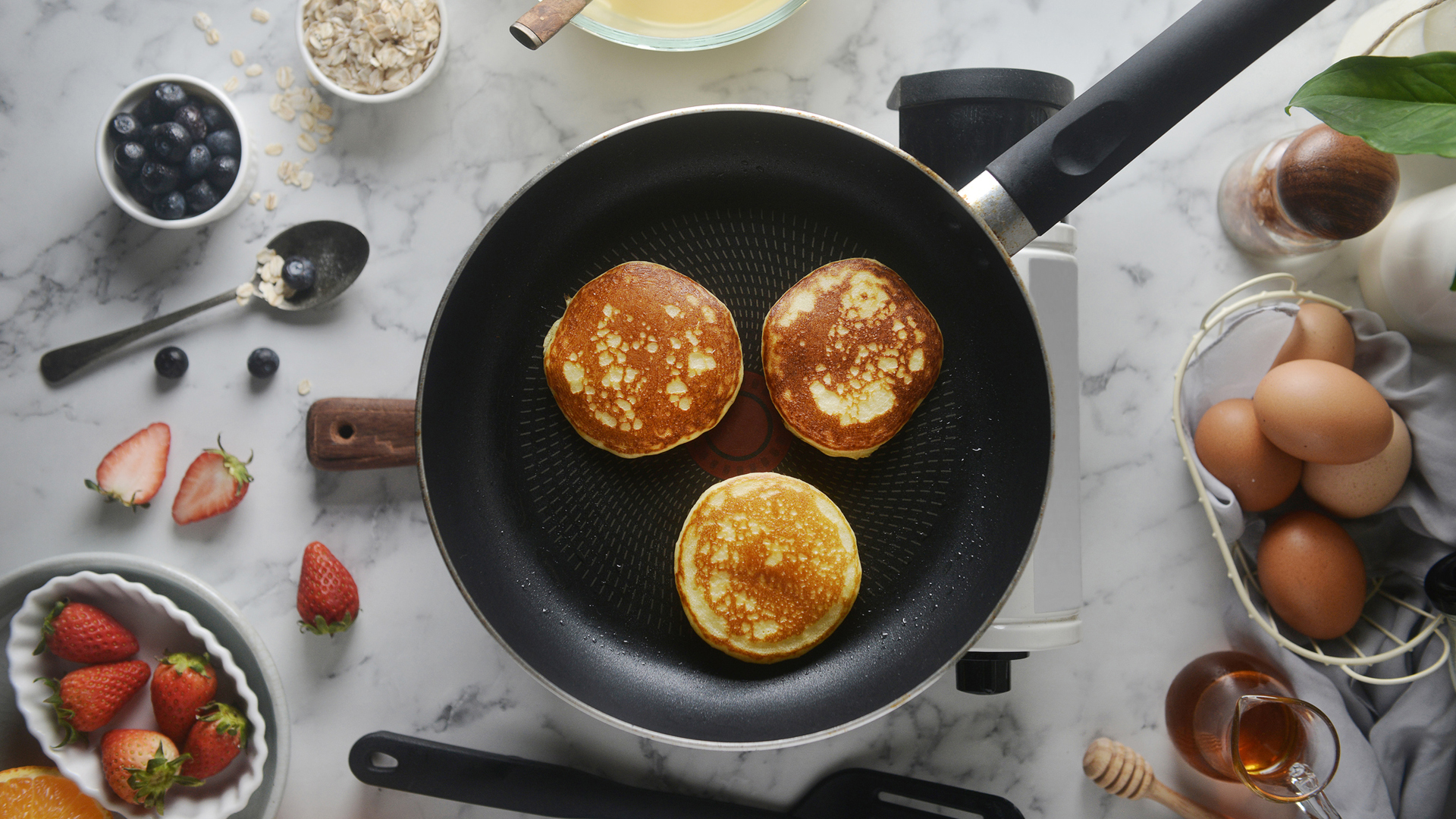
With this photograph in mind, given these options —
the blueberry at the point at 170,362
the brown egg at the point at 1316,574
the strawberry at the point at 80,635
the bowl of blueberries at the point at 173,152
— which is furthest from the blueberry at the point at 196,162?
the brown egg at the point at 1316,574

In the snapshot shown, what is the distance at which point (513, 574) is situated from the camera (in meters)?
1.03

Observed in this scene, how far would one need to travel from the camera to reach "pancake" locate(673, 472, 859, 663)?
981 mm

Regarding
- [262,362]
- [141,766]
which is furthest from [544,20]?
[141,766]

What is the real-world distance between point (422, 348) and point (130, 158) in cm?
44

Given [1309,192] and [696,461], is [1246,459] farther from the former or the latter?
[696,461]

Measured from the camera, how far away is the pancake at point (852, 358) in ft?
3.23

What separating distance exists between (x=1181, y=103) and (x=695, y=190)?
583mm

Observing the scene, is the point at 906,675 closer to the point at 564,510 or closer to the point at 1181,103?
the point at 564,510

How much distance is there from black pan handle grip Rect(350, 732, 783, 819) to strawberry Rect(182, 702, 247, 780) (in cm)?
15

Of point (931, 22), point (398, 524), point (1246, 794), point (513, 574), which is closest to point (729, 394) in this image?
point (513, 574)

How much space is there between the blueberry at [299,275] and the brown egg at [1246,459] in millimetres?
1274

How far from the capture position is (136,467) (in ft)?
3.58

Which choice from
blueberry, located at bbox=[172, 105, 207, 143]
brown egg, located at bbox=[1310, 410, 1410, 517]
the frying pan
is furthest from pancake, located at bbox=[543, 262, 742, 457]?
brown egg, located at bbox=[1310, 410, 1410, 517]

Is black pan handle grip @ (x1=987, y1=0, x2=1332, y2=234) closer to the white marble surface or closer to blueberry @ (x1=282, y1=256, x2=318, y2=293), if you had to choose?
the white marble surface
